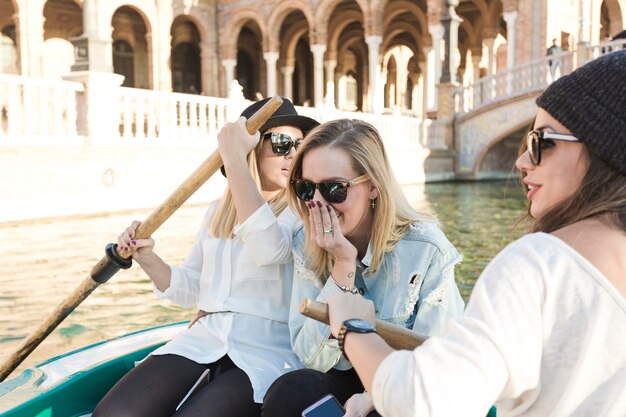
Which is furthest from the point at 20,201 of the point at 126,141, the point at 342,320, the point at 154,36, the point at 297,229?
the point at 154,36

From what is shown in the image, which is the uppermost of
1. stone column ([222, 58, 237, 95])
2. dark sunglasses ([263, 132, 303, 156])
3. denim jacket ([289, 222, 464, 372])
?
stone column ([222, 58, 237, 95])

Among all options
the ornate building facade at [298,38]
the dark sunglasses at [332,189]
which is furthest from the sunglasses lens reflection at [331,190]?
the ornate building facade at [298,38]

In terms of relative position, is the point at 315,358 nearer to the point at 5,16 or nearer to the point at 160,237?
the point at 160,237

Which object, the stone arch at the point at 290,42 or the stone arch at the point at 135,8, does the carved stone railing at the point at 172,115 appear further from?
the stone arch at the point at 290,42

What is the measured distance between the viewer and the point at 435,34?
15836 millimetres

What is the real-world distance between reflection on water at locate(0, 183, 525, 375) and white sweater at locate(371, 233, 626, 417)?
4.08 ft

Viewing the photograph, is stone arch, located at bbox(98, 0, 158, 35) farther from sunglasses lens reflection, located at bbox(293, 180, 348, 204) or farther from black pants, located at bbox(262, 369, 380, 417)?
black pants, located at bbox(262, 369, 380, 417)

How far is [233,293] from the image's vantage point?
194cm

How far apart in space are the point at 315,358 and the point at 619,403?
88cm

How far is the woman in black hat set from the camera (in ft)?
5.69

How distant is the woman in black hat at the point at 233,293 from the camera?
1.73m

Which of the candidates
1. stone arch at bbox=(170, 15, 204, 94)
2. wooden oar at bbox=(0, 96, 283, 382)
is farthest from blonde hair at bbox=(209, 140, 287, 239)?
stone arch at bbox=(170, 15, 204, 94)

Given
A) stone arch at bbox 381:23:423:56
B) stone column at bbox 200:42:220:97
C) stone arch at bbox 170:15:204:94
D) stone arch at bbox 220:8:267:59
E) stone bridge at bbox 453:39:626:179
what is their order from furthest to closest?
1. stone arch at bbox 381:23:423:56
2. stone arch at bbox 170:15:204:94
3. stone column at bbox 200:42:220:97
4. stone arch at bbox 220:8:267:59
5. stone bridge at bbox 453:39:626:179

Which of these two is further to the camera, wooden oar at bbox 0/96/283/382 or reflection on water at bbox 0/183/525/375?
reflection on water at bbox 0/183/525/375
